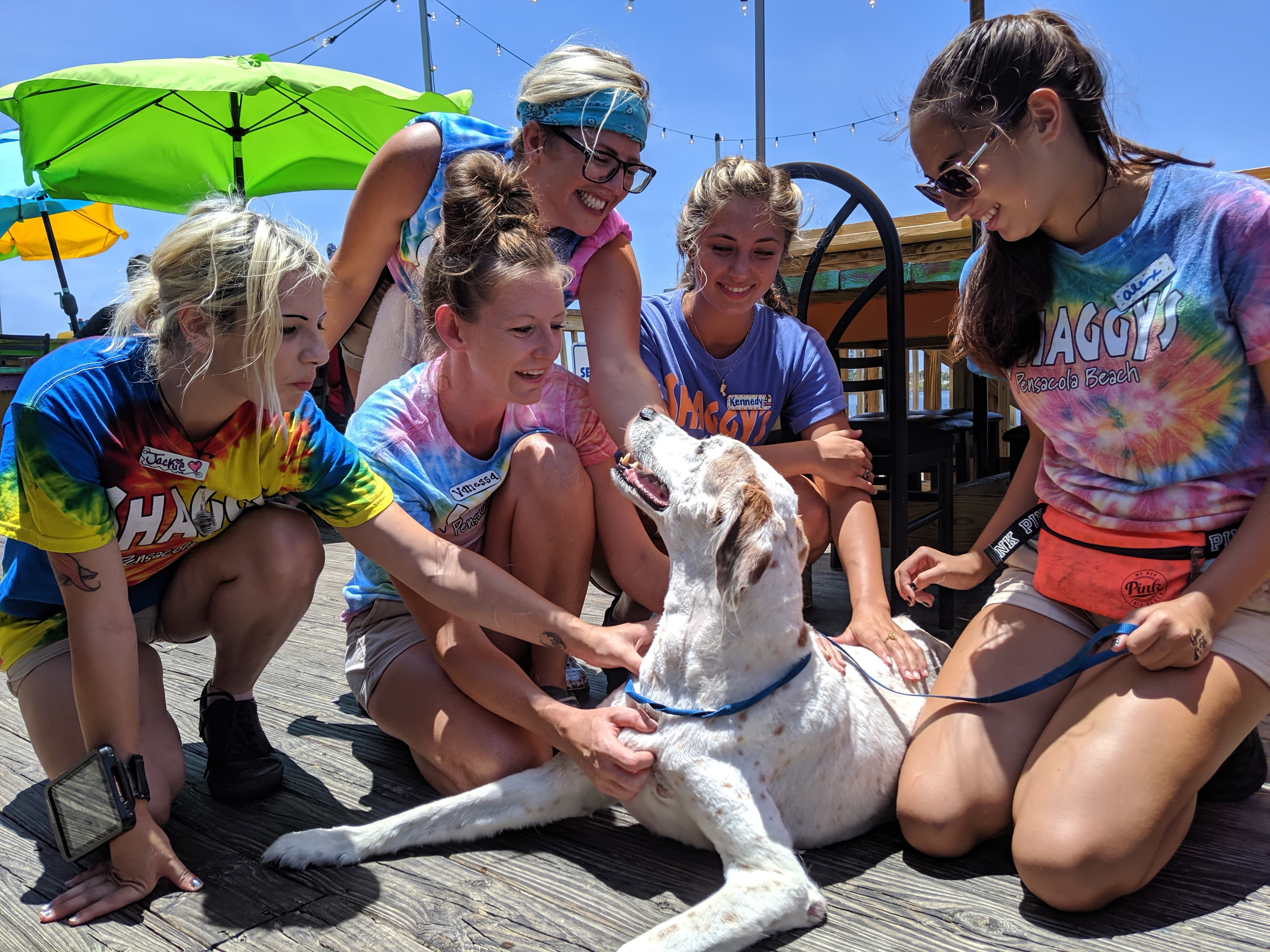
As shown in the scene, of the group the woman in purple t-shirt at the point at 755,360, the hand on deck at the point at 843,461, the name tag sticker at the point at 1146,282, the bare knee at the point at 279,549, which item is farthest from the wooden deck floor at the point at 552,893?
the name tag sticker at the point at 1146,282

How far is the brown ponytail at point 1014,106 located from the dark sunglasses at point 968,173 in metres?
0.01

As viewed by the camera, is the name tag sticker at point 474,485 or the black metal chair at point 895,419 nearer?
the name tag sticker at point 474,485

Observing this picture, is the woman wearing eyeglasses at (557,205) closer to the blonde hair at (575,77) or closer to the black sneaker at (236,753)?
the blonde hair at (575,77)

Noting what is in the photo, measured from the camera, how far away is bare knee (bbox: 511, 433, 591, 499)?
98.3 inches

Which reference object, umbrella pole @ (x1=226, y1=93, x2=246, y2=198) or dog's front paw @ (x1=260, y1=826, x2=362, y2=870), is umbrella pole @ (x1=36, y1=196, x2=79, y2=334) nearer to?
umbrella pole @ (x1=226, y1=93, x2=246, y2=198)

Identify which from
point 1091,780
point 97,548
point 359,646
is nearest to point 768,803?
point 1091,780

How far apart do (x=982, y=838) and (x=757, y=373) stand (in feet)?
5.55

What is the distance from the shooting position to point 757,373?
3143 mm

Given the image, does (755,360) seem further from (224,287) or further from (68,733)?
(68,733)

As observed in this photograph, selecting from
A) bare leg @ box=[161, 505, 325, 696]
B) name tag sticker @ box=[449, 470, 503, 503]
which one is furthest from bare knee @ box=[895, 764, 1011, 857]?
bare leg @ box=[161, 505, 325, 696]

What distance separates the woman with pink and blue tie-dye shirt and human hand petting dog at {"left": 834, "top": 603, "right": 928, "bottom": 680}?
0.60 meters

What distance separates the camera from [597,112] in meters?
2.55

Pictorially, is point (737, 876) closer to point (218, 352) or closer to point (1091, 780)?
point (1091, 780)

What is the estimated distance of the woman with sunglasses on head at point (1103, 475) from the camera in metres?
1.84
